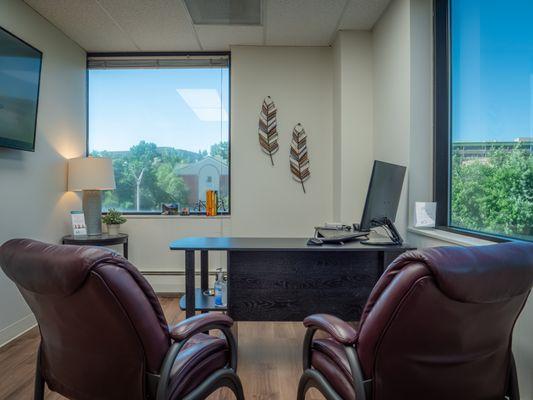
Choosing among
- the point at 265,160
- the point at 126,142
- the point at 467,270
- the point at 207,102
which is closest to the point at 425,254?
the point at 467,270

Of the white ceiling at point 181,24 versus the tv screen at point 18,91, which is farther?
the white ceiling at point 181,24

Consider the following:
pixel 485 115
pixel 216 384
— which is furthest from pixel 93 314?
pixel 485 115

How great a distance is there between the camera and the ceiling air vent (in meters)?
2.93

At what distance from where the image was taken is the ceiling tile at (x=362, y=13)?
9.63ft

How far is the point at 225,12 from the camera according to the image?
10.0 feet

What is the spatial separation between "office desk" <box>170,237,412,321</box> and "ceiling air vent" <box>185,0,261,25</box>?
79.6 inches

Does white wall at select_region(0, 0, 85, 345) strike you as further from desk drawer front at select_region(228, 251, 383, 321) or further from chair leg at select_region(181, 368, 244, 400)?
chair leg at select_region(181, 368, 244, 400)

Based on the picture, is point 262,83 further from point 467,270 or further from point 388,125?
point 467,270

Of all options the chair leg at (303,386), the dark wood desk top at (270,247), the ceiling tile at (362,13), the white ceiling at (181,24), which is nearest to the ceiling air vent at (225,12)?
the white ceiling at (181,24)

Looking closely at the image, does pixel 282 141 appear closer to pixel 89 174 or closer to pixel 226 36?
pixel 226 36

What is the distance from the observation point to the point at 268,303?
2213 millimetres

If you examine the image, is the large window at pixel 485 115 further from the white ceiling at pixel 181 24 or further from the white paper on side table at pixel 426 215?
the white ceiling at pixel 181 24

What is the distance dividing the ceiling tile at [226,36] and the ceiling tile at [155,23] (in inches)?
4.4

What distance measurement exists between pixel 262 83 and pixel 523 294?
320 cm
